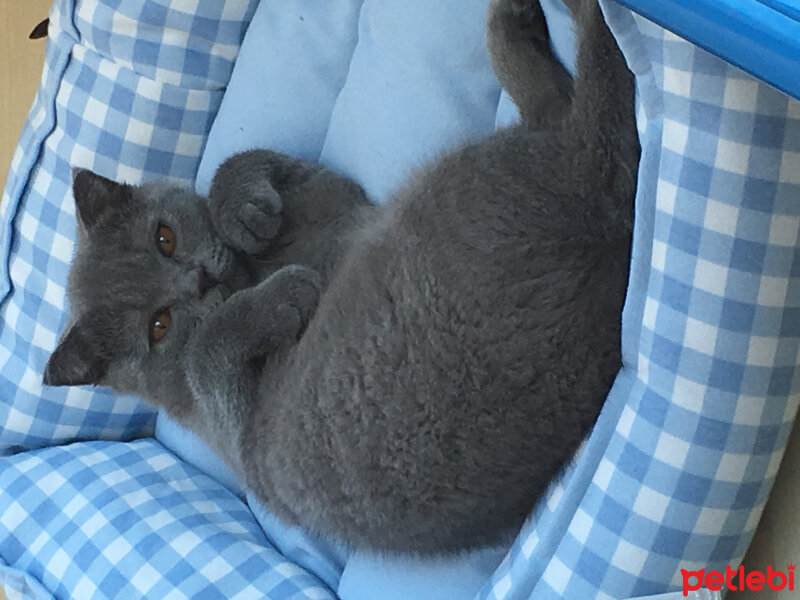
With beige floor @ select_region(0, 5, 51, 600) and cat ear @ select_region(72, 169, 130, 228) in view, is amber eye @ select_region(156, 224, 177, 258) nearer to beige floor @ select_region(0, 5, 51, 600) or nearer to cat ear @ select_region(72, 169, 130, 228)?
cat ear @ select_region(72, 169, 130, 228)

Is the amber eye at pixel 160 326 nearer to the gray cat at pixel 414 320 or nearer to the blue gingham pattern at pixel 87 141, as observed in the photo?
the gray cat at pixel 414 320

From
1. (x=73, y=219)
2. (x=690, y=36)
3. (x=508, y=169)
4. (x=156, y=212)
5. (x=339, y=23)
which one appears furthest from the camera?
(x=73, y=219)

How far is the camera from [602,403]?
3.39 feet

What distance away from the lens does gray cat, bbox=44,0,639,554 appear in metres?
0.99

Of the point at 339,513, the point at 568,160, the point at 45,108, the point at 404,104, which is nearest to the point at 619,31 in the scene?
the point at 568,160

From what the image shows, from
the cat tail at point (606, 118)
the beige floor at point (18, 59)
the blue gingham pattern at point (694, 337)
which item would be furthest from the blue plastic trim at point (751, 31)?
the beige floor at point (18, 59)

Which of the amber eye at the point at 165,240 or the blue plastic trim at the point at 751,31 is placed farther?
the amber eye at the point at 165,240

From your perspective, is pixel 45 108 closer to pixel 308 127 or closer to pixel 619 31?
pixel 308 127

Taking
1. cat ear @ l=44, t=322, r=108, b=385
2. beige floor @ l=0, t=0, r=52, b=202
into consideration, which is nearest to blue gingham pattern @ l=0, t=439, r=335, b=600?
cat ear @ l=44, t=322, r=108, b=385

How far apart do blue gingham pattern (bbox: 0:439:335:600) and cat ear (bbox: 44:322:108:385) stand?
1.11ft

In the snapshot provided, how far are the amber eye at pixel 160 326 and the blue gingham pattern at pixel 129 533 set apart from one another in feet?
1.26

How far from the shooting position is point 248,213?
1345 millimetres

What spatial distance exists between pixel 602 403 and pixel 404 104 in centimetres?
65

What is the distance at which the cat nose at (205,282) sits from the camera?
1.34 m
